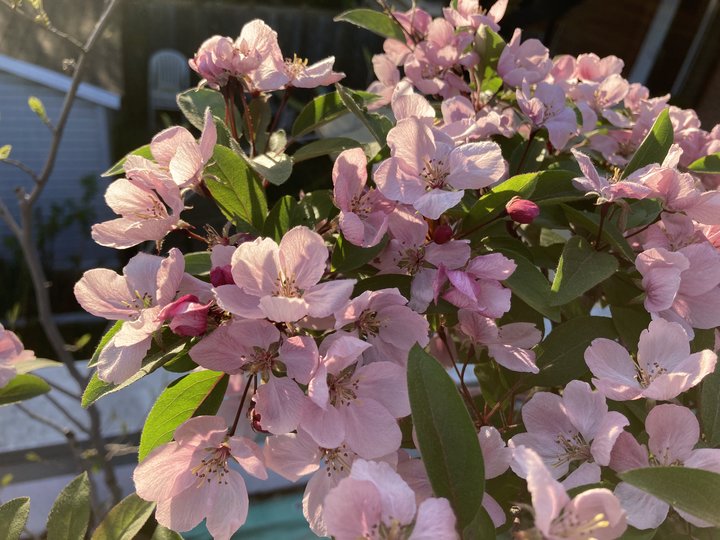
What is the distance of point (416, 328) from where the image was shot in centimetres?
57

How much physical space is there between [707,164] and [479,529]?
519mm

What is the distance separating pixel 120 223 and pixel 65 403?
2.09 m

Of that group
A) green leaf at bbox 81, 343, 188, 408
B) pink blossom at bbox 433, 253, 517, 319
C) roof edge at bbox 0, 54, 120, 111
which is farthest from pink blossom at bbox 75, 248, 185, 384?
roof edge at bbox 0, 54, 120, 111

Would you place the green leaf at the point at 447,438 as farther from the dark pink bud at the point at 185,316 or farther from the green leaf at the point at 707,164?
the green leaf at the point at 707,164

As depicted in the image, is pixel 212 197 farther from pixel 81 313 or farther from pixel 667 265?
pixel 81 313

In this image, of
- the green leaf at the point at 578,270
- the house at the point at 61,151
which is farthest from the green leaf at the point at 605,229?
the house at the point at 61,151

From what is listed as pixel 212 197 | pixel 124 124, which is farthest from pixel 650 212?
pixel 124 124

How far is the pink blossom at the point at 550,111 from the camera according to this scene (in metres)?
0.76

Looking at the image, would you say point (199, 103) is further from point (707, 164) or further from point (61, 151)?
point (61, 151)

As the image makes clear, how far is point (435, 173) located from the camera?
62 centimetres

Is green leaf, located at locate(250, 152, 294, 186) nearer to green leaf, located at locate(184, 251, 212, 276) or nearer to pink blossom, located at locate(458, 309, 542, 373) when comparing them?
green leaf, located at locate(184, 251, 212, 276)

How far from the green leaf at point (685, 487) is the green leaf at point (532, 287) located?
0.18 m

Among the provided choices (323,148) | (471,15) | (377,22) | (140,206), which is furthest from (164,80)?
(140,206)

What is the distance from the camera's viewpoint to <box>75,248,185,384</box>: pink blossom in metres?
0.53
